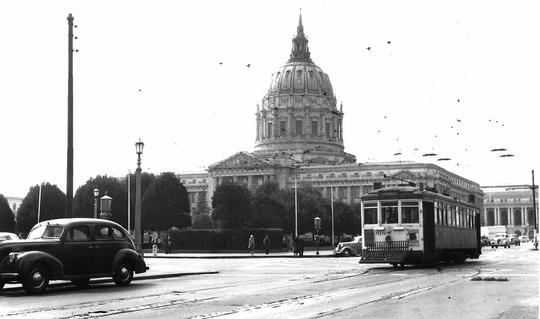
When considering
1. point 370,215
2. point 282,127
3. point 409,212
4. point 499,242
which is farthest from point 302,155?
point 409,212

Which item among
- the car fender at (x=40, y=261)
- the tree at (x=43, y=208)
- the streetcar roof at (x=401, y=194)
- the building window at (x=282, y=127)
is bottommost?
the car fender at (x=40, y=261)

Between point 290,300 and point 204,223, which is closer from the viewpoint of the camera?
point 290,300

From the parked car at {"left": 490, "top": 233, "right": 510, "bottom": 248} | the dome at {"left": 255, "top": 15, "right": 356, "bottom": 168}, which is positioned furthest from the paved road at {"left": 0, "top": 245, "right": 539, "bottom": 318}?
the dome at {"left": 255, "top": 15, "right": 356, "bottom": 168}

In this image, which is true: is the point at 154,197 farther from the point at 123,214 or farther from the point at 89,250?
the point at 89,250

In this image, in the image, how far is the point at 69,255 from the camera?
22.4m

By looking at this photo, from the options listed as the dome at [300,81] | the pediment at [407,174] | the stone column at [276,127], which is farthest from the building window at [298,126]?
the pediment at [407,174]

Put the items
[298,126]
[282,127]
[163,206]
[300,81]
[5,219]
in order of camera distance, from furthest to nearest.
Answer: [300,81]
[298,126]
[282,127]
[5,219]
[163,206]

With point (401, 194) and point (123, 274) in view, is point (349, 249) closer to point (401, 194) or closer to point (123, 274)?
point (401, 194)

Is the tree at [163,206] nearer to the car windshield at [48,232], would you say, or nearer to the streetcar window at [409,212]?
the streetcar window at [409,212]

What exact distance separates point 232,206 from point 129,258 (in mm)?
80664

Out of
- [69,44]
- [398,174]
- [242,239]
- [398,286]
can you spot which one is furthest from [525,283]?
[398,174]

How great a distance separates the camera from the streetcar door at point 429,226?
112 ft

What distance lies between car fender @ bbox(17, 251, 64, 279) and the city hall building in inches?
5888

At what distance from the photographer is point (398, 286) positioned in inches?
878
